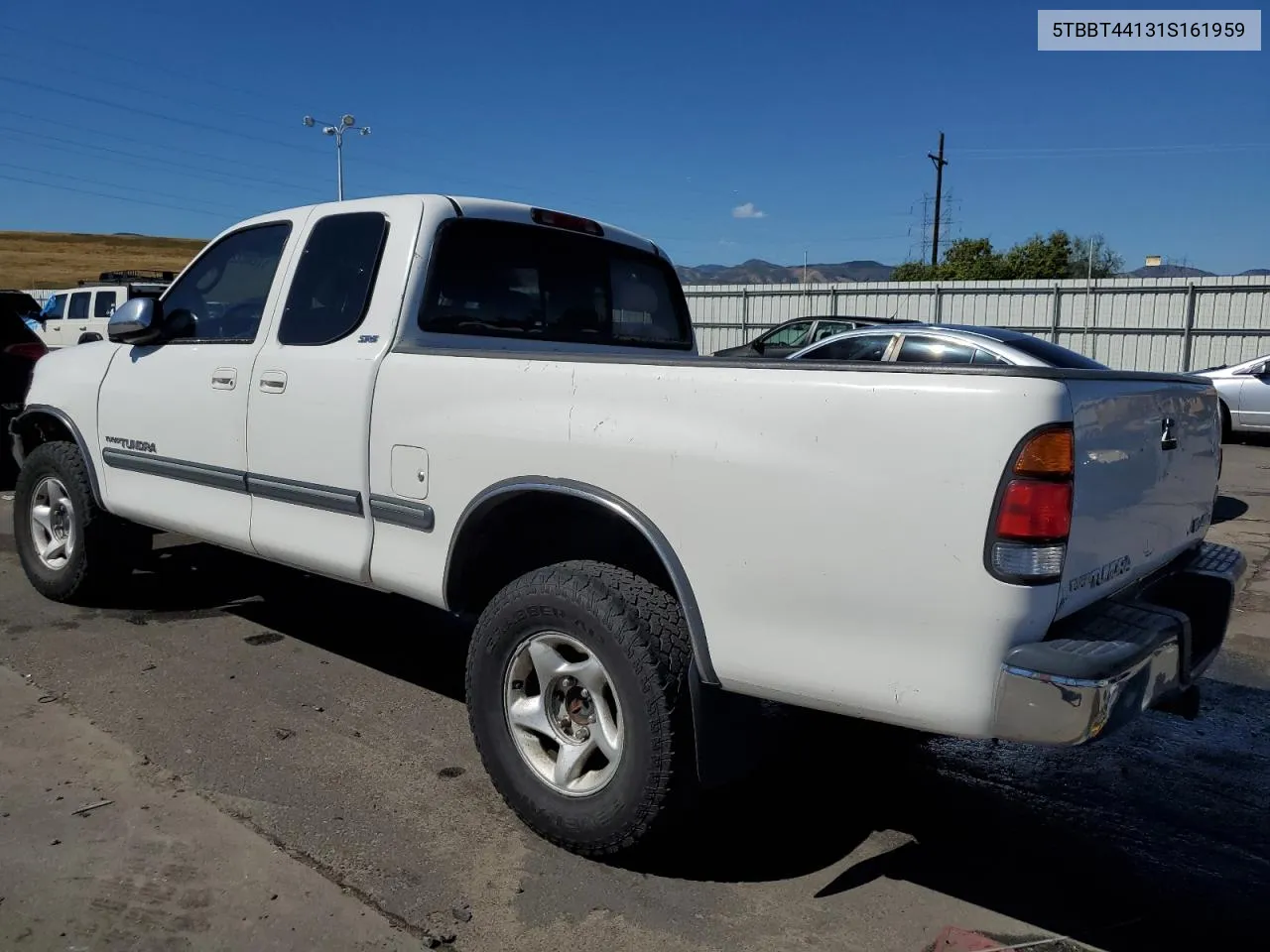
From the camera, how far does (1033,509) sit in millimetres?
2219

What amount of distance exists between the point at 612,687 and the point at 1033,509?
125cm

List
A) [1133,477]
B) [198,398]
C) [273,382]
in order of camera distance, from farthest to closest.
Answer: [198,398], [273,382], [1133,477]

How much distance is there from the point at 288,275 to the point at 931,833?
3.27 metres

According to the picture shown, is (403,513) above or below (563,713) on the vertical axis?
above

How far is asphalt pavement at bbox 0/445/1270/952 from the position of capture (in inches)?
106

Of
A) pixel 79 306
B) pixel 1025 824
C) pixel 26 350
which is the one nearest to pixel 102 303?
pixel 79 306

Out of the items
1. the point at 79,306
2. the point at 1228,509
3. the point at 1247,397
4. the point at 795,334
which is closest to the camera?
the point at 1228,509

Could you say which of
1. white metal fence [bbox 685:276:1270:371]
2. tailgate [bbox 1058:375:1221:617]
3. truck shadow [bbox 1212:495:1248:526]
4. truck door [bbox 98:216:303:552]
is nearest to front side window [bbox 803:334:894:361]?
truck shadow [bbox 1212:495:1248:526]

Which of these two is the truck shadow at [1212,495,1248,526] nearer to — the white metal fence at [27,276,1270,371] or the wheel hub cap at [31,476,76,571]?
the wheel hub cap at [31,476,76,571]

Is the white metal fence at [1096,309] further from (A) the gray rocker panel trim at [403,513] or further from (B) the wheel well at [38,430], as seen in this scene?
(A) the gray rocker panel trim at [403,513]

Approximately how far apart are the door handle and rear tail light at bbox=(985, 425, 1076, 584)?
2786 mm

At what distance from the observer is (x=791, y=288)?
997 inches

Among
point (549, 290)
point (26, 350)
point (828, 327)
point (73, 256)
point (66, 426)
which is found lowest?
point (66, 426)

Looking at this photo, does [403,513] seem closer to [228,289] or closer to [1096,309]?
[228,289]
